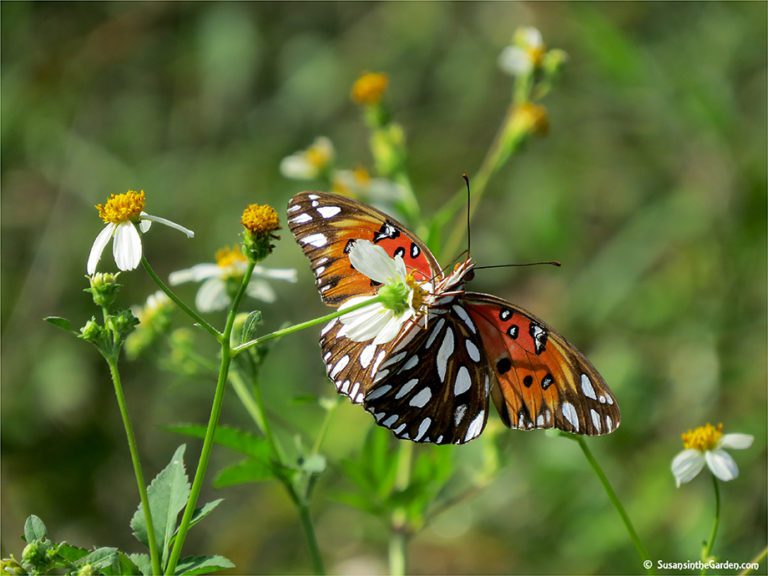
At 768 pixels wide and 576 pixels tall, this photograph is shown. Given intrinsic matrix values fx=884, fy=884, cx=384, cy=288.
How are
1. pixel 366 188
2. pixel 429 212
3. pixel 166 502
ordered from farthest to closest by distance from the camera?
pixel 429 212 → pixel 366 188 → pixel 166 502

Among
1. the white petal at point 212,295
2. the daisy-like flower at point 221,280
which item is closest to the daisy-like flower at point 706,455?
Answer: the daisy-like flower at point 221,280

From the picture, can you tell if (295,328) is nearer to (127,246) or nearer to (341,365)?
(127,246)

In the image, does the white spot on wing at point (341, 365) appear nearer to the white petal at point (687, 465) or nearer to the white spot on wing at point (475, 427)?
the white spot on wing at point (475, 427)

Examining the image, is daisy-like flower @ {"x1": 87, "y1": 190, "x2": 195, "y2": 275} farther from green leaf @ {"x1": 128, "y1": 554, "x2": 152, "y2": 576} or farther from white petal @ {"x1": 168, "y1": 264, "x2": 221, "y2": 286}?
green leaf @ {"x1": 128, "y1": 554, "x2": 152, "y2": 576}

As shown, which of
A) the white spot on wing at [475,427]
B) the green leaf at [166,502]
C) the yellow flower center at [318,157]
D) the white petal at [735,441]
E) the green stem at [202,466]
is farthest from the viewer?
the yellow flower center at [318,157]

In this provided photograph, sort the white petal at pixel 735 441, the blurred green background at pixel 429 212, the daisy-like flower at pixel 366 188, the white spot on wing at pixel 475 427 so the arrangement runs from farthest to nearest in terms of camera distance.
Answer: the blurred green background at pixel 429 212 < the daisy-like flower at pixel 366 188 < the white petal at pixel 735 441 < the white spot on wing at pixel 475 427

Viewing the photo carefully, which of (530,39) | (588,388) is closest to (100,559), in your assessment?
(588,388)

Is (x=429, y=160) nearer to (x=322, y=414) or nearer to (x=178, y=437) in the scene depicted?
(x=322, y=414)

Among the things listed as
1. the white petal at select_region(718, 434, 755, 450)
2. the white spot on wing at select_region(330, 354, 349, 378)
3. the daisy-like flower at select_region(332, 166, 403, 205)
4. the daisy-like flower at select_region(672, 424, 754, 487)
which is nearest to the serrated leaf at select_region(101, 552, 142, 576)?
the white spot on wing at select_region(330, 354, 349, 378)
